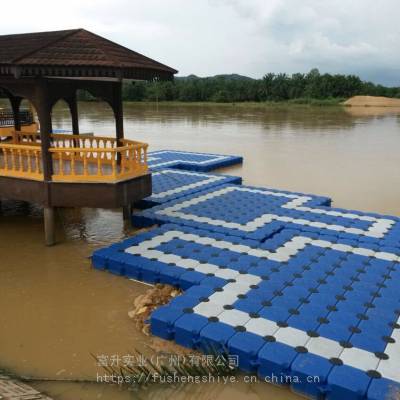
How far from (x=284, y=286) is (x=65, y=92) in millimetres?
5193

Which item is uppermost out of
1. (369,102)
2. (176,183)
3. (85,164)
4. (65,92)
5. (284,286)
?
(369,102)

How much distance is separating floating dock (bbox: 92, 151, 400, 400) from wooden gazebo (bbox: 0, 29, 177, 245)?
108cm

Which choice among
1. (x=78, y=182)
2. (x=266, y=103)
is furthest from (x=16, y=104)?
(x=266, y=103)

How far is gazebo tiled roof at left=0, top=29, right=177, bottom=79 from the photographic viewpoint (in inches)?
240

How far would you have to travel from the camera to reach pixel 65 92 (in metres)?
7.55

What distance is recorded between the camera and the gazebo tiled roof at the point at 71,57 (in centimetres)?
609

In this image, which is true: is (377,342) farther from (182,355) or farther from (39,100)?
(39,100)

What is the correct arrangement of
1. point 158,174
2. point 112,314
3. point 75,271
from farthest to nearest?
point 158,174
point 75,271
point 112,314

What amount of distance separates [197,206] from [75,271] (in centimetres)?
350

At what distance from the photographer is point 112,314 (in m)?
5.29

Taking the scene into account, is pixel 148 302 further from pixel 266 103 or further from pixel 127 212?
pixel 266 103

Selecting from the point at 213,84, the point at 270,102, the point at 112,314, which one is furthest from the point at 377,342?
the point at 213,84

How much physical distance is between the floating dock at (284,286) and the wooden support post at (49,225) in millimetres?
1333

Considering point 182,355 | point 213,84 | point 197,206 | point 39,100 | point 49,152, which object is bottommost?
point 182,355
